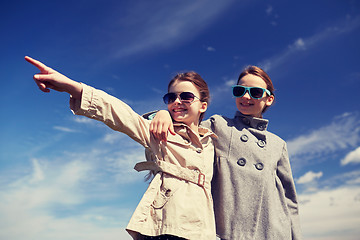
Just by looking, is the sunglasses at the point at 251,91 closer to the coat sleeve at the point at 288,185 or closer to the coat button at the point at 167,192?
the coat sleeve at the point at 288,185

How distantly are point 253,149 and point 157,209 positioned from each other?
1.59 m

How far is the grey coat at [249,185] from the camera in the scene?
4215 mm

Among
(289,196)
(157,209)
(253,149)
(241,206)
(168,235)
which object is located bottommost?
(168,235)

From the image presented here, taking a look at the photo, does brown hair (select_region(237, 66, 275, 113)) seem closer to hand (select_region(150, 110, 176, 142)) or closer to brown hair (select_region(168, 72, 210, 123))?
brown hair (select_region(168, 72, 210, 123))

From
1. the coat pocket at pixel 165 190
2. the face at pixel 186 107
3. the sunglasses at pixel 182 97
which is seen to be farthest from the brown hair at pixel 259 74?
the coat pocket at pixel 165 190

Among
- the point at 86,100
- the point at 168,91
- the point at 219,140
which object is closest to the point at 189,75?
the point at 168,91

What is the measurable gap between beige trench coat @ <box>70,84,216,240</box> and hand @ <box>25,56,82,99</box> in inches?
6.2

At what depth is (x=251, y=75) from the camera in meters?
4.81

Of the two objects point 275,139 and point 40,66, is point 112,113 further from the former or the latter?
point 275,139

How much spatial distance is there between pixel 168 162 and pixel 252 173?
1.18 metres

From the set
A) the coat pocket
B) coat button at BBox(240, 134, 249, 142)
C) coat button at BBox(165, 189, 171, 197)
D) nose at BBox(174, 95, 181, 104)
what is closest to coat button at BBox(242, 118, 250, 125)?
coat button at BBox(240, 134, 249, 142)

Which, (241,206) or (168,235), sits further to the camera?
(241,206)

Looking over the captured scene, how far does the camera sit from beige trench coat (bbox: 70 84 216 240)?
11.0 ft

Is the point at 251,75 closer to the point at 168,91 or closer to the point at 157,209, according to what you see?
the point at 168,91
